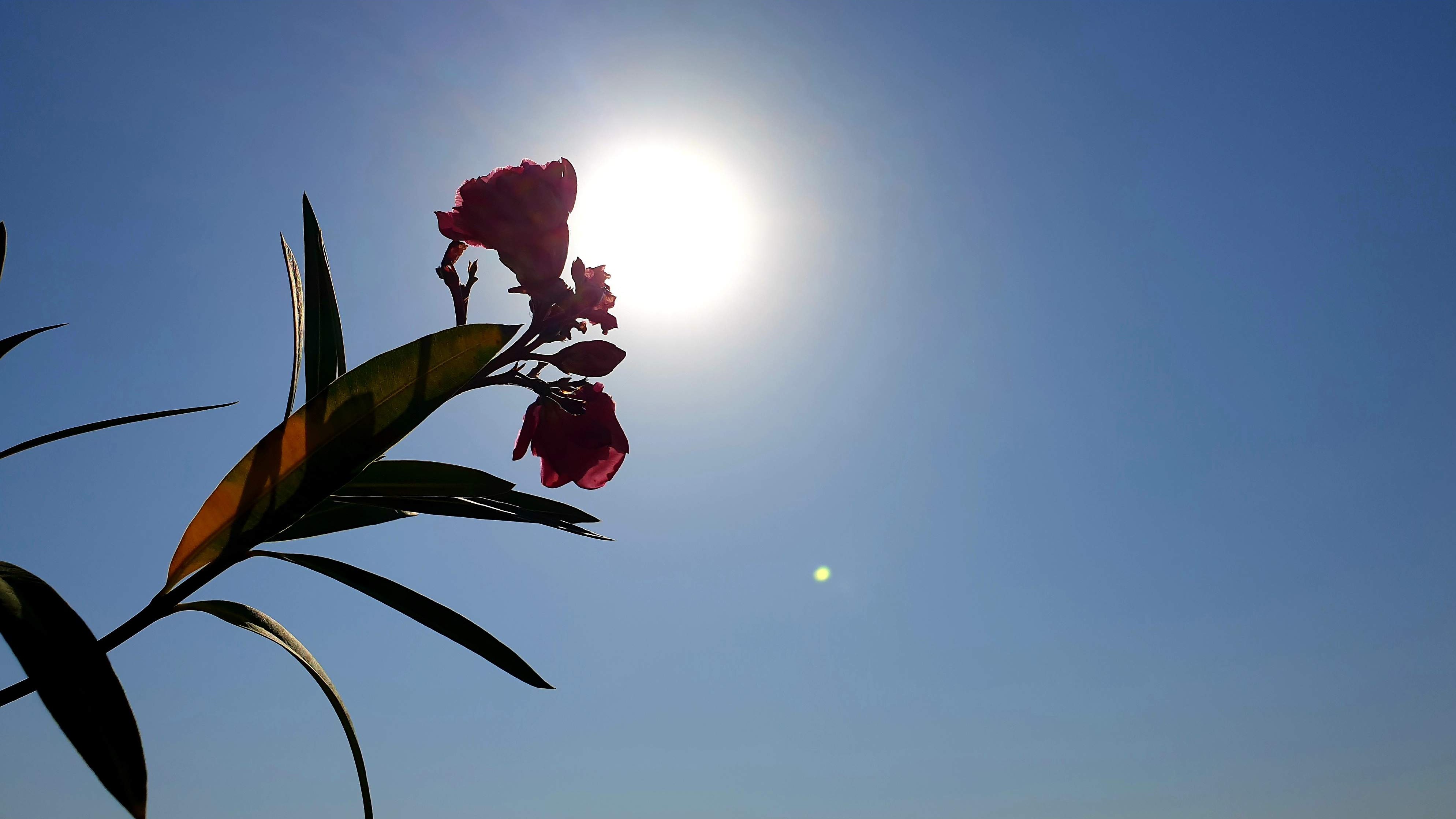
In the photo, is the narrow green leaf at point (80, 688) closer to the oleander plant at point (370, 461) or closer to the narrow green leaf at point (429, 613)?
the oleander plant at point (370, 461)

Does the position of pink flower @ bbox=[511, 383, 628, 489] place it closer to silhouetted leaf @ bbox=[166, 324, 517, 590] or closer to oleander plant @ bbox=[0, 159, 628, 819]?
oleander plant @ bbox=[0, 159, 628, 819]

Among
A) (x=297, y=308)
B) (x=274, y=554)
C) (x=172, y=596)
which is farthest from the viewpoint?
(x=297, y=308)

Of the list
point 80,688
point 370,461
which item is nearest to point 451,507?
point 370,461

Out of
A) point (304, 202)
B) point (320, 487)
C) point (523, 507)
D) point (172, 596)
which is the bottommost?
point (172, 596)

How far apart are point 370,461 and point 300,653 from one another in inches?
10.5

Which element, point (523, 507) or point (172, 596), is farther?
point (523, 507)

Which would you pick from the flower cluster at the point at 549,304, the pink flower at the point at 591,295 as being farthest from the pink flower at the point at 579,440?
the pink flower at the point at 591,295

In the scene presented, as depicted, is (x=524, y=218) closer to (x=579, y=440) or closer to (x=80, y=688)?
(x=579, y=440)

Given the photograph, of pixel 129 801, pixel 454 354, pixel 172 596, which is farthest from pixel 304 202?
pixel 129 801

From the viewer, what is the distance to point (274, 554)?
2.53 feet

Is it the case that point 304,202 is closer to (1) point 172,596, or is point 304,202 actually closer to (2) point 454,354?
(2) point 454,354

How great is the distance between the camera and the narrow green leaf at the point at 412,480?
866 mm

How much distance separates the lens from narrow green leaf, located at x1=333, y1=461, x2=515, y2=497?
0.87 meters

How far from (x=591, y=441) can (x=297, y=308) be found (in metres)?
0.37
